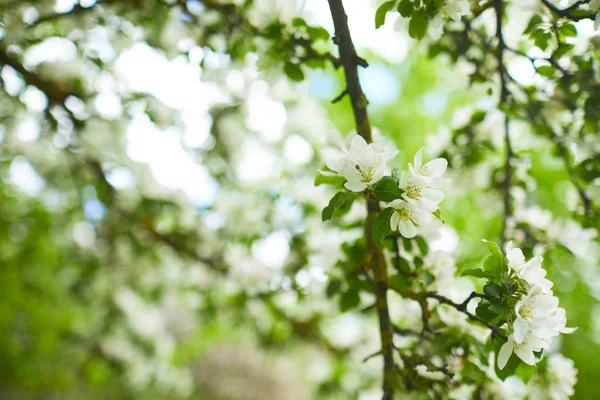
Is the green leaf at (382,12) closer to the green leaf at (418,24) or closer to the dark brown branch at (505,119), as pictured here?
the green leaf at (418,24)

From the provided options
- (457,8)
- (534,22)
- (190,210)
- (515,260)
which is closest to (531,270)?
(515,260)

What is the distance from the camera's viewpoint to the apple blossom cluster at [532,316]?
1007 mm

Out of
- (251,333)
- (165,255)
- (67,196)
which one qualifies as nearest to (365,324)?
(251,333)

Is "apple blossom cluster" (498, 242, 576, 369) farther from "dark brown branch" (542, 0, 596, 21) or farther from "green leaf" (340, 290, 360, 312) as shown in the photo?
"dark brown branch" (542, 0, 596, 21)

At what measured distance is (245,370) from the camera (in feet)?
28.1

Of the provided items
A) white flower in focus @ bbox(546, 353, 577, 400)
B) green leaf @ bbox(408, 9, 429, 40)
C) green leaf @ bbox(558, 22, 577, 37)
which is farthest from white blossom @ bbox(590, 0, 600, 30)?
white flower in focus @ bbox(546, 353, 577, 400)

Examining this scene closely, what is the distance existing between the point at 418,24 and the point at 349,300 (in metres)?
0.99

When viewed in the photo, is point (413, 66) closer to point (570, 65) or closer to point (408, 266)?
point (570, 65)

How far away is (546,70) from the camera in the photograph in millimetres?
1569

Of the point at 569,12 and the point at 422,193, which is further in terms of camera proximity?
the point at 569,12

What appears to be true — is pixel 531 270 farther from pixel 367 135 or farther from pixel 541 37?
pixel 541 37

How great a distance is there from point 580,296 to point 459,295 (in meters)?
6.63

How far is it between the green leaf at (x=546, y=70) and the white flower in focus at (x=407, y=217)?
0.91 meters

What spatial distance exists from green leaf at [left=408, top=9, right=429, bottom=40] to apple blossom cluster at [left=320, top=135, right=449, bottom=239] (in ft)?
1.64
